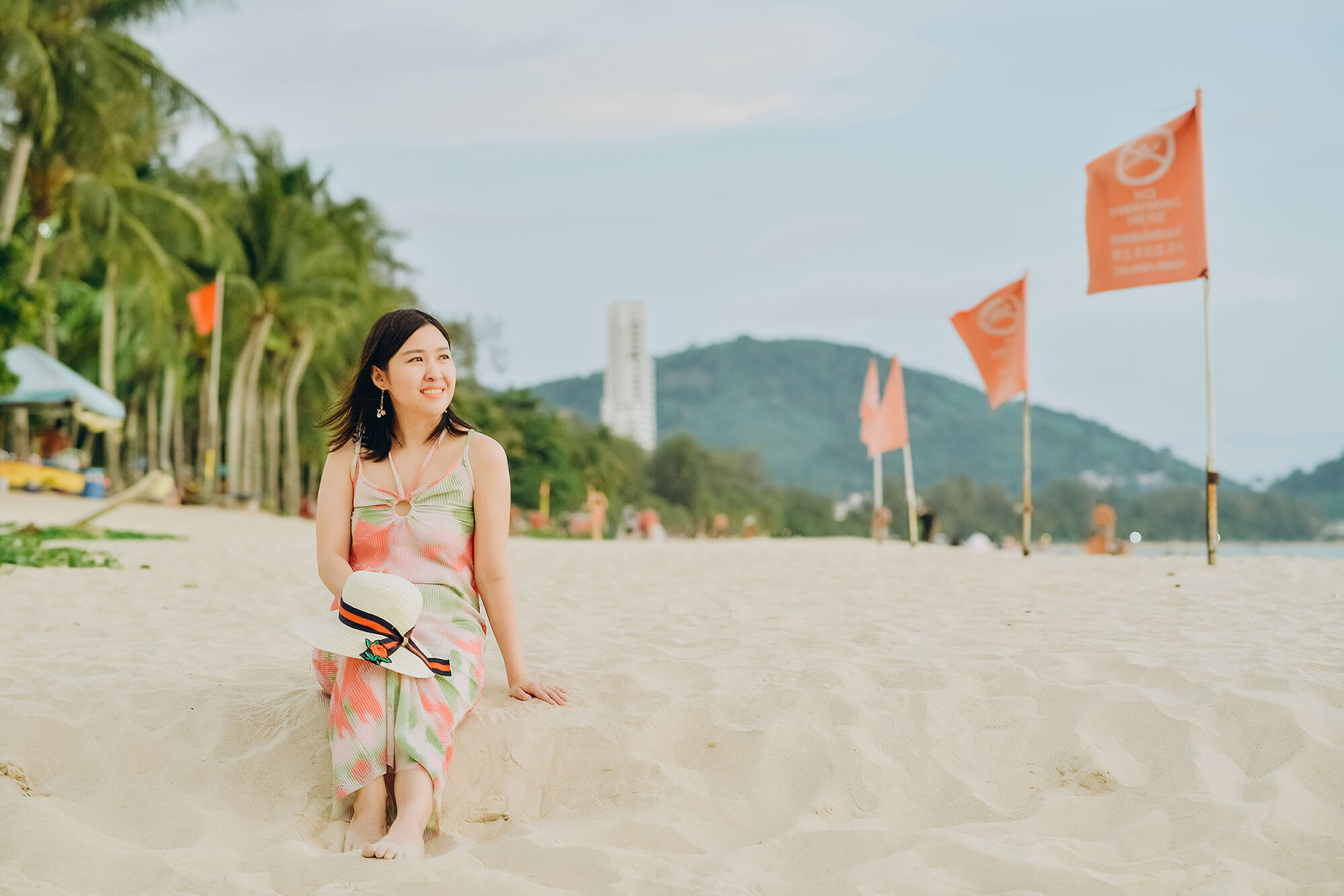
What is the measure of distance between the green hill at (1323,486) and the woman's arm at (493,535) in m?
119

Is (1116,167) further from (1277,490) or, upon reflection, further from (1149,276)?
(1277,490)

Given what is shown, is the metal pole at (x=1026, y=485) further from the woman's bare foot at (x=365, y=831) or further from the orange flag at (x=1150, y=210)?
the woman's bare foot at (x=365, y=831)

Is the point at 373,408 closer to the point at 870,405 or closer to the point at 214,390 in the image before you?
the point at 870,405

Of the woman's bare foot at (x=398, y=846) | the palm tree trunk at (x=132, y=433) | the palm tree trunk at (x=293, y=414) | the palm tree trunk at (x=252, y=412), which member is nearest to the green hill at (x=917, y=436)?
the palm tree trunk at (x=132, y=433)

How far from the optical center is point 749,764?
3104 mm

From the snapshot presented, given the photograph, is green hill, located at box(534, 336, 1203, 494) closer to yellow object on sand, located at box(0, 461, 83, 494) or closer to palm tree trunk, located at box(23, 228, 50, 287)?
palm tree trunk, located at box(23, 228, 50, 287)

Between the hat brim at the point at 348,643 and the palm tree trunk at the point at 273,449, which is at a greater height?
the palm tree trunk at the point at 273,449

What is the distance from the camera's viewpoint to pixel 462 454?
331 cm

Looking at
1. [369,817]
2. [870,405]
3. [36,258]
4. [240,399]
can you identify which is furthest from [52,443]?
[369,817]

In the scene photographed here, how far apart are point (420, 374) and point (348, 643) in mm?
840

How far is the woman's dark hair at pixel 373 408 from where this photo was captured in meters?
3.27

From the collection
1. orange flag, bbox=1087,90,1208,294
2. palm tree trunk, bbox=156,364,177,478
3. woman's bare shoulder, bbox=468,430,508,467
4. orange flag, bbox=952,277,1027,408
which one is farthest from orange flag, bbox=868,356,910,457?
palm tree trunk, bbox=156,364,177,478

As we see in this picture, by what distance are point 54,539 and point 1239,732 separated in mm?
10647

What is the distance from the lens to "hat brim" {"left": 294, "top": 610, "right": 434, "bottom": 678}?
289cm
